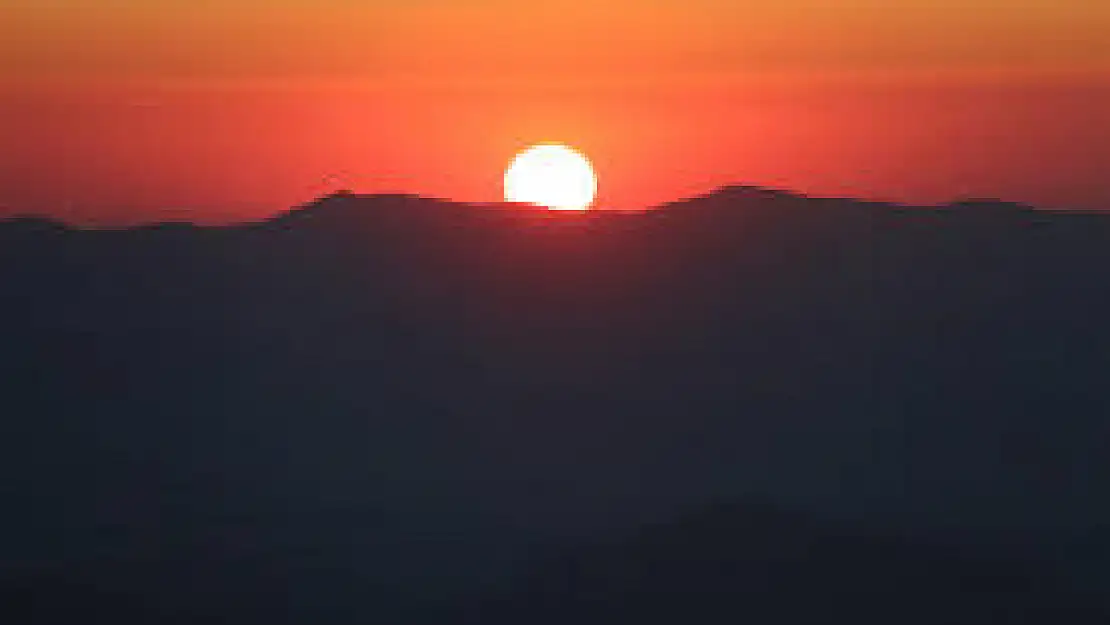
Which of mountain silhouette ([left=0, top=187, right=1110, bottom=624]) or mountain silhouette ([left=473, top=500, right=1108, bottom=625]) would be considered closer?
mountain silhouette ([left=473, top=500, right=1108, bottom=625])

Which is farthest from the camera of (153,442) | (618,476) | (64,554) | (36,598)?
(153,442)

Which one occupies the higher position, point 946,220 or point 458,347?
point 946,220

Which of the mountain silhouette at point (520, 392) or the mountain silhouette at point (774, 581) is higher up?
the mountain silhouette at point (520, 392)

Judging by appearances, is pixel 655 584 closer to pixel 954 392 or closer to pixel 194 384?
pixel 954 392

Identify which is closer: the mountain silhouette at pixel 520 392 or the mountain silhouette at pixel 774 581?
the mountain silhouette at pixel 774 581

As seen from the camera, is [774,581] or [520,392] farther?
[520,392]

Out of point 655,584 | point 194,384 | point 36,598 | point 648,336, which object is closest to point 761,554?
point 655,584

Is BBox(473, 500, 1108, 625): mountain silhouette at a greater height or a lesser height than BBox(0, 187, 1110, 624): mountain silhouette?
lesser

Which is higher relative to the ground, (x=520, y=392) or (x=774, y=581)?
(x=520, y=392)
